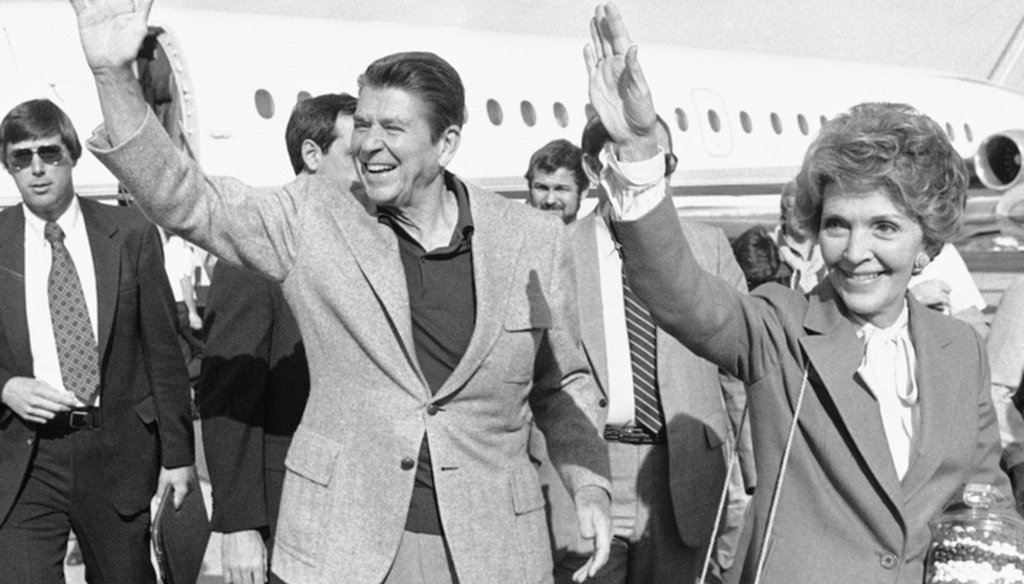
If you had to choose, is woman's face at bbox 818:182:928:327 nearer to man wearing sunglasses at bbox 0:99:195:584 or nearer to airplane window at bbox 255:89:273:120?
man wearing sunglasses at bbox 0:99:195:584

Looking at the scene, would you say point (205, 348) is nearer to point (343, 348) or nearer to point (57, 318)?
point (57, 318)

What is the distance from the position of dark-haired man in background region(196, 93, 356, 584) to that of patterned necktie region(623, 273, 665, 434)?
1.01 m

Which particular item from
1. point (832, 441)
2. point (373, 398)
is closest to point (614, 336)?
point (373, 398)

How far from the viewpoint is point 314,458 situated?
345 cm

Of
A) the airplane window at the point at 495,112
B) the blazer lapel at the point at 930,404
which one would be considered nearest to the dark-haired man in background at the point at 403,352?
the blazer lapel at the point at 930,404

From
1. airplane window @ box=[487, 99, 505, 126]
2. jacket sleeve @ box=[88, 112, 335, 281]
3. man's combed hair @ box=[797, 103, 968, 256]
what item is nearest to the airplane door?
airplane window @ box=[487, 99, 505, 126]

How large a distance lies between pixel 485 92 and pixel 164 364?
13036 millimetres

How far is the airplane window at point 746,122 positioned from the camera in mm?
21719

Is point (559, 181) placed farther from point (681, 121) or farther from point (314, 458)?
point (681, 121)

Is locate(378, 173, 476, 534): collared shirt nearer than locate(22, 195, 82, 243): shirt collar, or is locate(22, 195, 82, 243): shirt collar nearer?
locate(378, 173, 476, 534): collared shirt

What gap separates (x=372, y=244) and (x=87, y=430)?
165cm

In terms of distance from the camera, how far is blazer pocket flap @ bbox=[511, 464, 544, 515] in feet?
11.7

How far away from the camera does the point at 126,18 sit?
119 inches

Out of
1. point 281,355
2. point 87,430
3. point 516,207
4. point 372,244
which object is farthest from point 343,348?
point 87,430
